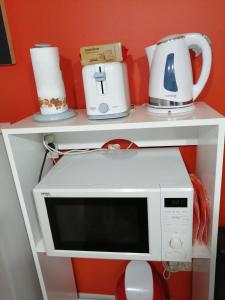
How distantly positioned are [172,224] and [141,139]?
1.40 feet

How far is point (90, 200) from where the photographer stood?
0.87 metres

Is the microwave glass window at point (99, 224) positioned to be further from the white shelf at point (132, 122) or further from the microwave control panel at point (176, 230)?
the white shelf at point (132, 122)

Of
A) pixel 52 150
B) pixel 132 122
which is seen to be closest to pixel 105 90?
pixel 132 122

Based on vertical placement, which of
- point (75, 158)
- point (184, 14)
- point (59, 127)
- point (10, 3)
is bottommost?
point (75, 158)

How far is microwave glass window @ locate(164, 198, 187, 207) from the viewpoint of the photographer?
79 centimetres

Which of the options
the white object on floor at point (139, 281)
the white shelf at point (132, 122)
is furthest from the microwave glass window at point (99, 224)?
the white object on floor at point (139, 281)

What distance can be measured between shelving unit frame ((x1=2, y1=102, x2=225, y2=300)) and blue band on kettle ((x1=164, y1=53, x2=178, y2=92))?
0.10 m

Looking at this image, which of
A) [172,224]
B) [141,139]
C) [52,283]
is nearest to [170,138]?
[141,139]

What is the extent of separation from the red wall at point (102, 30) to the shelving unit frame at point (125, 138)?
0.16 metres

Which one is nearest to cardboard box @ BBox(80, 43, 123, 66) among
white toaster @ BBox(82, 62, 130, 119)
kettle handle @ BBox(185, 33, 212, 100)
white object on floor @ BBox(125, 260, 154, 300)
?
white toaster @ BBox(82, 62, 130, 119)

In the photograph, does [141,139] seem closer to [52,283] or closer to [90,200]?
[90,200]

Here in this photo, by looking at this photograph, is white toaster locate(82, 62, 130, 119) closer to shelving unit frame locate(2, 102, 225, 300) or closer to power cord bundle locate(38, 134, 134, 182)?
shelving unit frame locate(2, 102, 225, 300)

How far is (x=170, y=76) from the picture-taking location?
813 millimetres

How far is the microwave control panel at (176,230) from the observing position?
2.63 ft
